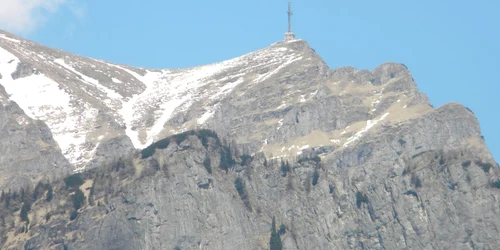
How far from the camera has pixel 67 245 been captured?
195750 millimetres

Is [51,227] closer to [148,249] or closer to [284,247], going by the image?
[148,249]

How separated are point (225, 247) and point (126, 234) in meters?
10.5

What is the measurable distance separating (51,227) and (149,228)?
415 inches

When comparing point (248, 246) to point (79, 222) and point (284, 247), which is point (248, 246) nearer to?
point (284, 247)

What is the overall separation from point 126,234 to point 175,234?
5.41 metres

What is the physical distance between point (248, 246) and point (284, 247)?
3.75m

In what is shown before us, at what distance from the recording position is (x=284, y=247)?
19862cm

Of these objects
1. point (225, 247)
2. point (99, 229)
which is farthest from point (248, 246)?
point (99, 229)

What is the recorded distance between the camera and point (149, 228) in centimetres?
19662

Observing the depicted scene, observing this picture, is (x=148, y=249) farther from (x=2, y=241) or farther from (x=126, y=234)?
(x=2, y=241)

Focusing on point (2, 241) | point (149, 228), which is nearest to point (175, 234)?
point (149, 228)

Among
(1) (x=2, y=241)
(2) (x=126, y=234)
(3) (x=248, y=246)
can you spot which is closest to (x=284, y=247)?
(3) (x=248, y=246)

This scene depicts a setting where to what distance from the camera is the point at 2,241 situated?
199375mm

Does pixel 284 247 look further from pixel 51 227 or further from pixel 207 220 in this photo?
pixel 51 227
